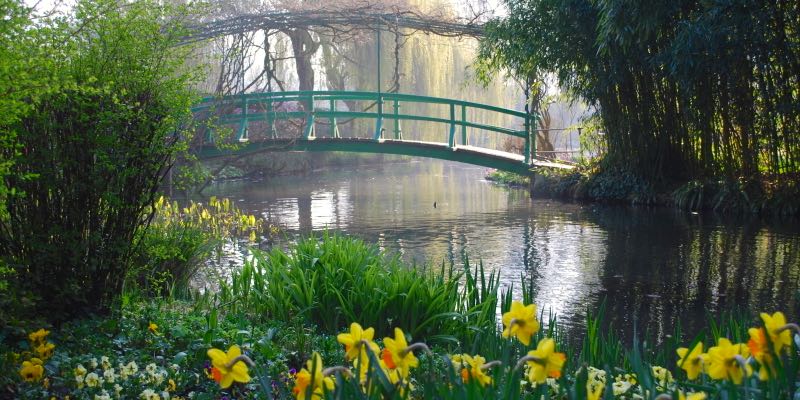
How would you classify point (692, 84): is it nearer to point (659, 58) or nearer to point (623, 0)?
point (659, 58)

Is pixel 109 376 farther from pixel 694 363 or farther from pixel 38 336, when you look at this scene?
pixel 694 363

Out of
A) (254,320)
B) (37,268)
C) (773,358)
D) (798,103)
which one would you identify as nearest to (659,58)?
Answer: (798,103)

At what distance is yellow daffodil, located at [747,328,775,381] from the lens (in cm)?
140

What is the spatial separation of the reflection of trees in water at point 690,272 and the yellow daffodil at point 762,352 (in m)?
2.49

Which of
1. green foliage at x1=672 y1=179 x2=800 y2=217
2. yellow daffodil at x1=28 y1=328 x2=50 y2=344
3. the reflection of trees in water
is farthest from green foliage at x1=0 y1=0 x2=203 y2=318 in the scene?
green foliage at x1=672 y1=179 x2=800 y2=217

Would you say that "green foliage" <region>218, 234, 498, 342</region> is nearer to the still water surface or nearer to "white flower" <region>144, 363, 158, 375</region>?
the still water surface

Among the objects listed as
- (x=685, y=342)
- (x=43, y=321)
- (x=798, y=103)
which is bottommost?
(x=685, y=342)

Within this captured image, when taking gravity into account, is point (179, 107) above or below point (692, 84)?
below

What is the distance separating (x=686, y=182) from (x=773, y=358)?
10.2 meters

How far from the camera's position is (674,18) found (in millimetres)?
9539

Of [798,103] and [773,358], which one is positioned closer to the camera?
[773,358]

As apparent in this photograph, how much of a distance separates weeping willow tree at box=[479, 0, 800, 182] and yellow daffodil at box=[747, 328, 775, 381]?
718 cm

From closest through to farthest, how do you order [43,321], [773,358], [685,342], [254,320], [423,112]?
1. [773,358]
2. [43,321]
3. [254,320]
4. [685,342]
5. [423,112]

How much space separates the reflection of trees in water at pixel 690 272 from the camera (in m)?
4.96
